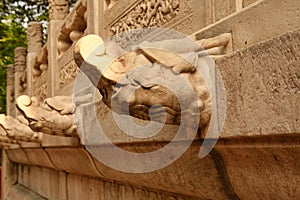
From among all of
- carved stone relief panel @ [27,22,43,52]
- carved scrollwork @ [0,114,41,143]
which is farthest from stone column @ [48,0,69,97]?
carved stone relief panel @ [27,22,43,52]

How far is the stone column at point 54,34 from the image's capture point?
3955 millimetres

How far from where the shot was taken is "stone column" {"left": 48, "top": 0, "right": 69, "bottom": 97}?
3.96 metres

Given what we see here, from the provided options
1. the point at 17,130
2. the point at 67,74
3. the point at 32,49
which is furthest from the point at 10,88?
the point at 67,74

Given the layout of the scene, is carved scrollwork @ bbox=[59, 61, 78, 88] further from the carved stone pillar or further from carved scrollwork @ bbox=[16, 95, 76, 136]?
the carved stone pillar

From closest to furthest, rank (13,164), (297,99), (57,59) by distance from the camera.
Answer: (297,99) → (57,59) → (13,164)

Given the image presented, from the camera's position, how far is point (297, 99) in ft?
3.02

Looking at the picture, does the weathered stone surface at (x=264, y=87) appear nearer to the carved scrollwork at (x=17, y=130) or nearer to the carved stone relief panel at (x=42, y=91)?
the carved scrollwork at (x=17, y=130)

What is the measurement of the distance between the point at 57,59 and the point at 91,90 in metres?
1.80

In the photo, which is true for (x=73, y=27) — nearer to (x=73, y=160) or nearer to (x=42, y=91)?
(x=73, y=160)

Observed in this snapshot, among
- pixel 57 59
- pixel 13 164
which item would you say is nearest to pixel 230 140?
pixel 57 59

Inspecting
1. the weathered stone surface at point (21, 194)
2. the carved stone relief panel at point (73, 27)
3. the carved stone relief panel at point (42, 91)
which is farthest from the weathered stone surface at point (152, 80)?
the weathered stone surface at point (21, 194)

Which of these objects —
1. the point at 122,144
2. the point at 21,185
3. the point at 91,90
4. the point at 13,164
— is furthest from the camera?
the point at 13,164

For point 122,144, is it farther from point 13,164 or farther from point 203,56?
point 13,164

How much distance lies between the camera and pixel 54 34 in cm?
396
